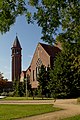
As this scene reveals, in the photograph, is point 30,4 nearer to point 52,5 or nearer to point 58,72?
point 52,5

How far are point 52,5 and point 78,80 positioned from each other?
35.2 metres

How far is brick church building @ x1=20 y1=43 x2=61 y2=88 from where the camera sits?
60094 millimetres

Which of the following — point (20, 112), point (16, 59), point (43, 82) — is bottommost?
point (20, 112)

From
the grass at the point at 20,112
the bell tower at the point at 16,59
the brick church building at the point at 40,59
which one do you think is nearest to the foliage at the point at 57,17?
the grass at the point at 20,112

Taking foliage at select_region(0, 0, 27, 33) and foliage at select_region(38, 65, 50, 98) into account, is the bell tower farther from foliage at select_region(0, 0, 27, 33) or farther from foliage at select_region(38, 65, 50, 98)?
foliage at select_region(0, 0, 27, 33)

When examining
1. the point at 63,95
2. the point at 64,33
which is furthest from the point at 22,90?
the point at 64,33

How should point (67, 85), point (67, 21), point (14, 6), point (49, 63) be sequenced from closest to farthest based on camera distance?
point (14, 6) < point (67, 21) < point (67, 85) < point (49, 63)

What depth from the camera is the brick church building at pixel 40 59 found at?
6009 cm

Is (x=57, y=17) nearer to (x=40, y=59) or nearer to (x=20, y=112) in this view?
(x=20, y=112)

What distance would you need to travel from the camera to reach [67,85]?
156 ft

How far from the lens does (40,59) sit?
63062 millimetres

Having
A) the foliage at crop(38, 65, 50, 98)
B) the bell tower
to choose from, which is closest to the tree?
the foliage at crop(38, 65, 50, 98)

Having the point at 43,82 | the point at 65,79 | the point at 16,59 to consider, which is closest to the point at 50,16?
the point at 65,79

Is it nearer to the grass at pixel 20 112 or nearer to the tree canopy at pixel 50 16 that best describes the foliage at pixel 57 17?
the tree canopy at pixel 50 16
